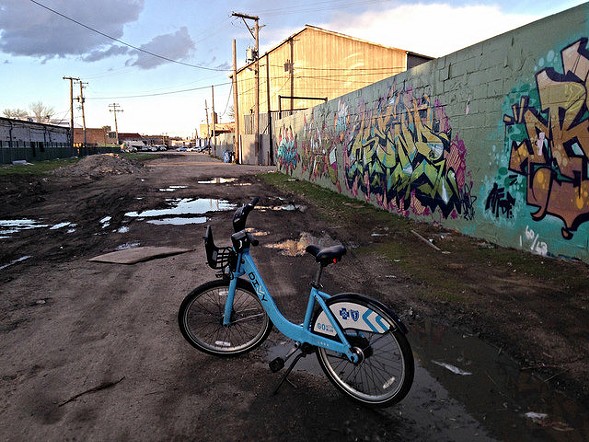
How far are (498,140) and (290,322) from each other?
5120mm

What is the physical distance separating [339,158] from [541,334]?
10.6 metres

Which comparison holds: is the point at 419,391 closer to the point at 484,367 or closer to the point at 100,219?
the point at 484,367

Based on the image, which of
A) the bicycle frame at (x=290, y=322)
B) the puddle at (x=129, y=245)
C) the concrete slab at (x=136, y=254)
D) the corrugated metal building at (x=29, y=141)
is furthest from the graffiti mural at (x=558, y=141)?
the corrugated metal building at (x=29, y=141)

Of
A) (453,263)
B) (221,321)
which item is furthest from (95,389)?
(453,263)

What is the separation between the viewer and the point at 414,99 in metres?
9.05

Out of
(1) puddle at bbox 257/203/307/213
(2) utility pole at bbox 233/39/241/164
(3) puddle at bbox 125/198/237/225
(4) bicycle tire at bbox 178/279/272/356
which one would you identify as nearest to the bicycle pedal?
(4) bicycle tire at bbox 178/279/272/356

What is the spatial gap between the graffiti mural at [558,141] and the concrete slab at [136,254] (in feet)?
17.7

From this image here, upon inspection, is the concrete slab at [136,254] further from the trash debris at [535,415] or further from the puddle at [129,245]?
the trash debris at [535,415]

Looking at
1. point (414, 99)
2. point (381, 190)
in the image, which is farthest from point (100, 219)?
point (414, 99)

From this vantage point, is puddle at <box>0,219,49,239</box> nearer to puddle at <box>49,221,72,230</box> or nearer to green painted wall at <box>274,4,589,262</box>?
puddle at <box>49,221,72,230</box>

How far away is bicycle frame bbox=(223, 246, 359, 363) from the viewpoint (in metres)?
2.91

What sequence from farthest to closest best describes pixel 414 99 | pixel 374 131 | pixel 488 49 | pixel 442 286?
pixel 374 131, pixel 414 99, pixel 488 49, pixel 442 286

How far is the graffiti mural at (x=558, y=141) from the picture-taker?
17.2 ft

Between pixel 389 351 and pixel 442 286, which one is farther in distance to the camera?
pixel 442 286
